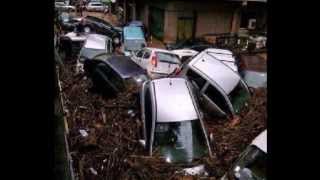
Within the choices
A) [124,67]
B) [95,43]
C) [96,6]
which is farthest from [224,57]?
[96,6]

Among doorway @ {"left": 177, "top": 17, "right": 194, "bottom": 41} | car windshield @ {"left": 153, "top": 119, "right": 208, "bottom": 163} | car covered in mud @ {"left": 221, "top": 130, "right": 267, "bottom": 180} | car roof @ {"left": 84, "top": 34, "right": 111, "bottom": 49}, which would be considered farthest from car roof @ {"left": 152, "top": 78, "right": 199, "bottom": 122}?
doorway @ {"left": 177, "top": 17, "right": 194, "bottom": 41}

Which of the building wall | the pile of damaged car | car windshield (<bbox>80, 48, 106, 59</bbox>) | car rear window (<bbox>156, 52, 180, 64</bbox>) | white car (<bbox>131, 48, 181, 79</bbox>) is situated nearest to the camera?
the pile of damaged car

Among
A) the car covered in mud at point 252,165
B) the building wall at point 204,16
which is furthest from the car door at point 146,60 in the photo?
the building wall at point 204,16

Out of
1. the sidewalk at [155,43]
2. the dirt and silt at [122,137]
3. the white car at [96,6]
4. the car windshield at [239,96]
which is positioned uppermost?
the white car at [96,6]

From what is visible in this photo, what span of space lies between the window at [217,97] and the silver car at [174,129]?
166 cm

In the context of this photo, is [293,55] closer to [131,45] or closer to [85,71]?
[85,71]

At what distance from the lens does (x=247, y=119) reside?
34.8ft

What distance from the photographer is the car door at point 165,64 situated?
14.9m

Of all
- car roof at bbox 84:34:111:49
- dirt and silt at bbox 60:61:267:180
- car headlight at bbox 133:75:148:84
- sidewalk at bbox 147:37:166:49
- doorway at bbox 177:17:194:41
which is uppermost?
doorway at bbox 177:17:194:41

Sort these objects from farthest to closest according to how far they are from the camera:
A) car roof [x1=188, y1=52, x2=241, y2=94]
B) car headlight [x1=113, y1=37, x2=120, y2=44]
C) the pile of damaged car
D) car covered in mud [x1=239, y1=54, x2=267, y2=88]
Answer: car headlight [x1=113, y1=37, x2=120, y2=44] → car covered in mud [x1=239, y1=54, x2=267, y2=88] → car roof [x1=188, y1=52, x2=241, y2=94] → the pile of damaged car

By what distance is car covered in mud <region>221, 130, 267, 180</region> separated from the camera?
22.8ft

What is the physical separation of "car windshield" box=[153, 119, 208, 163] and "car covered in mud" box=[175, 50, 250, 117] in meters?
2.29

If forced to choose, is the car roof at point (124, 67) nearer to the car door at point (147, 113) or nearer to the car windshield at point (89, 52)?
the car door at point (147, 113)

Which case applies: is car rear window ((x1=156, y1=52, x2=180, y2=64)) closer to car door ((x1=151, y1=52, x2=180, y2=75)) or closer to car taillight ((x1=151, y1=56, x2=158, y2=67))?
car door ((x1=151, y1=52, x2=180, y2=75))
